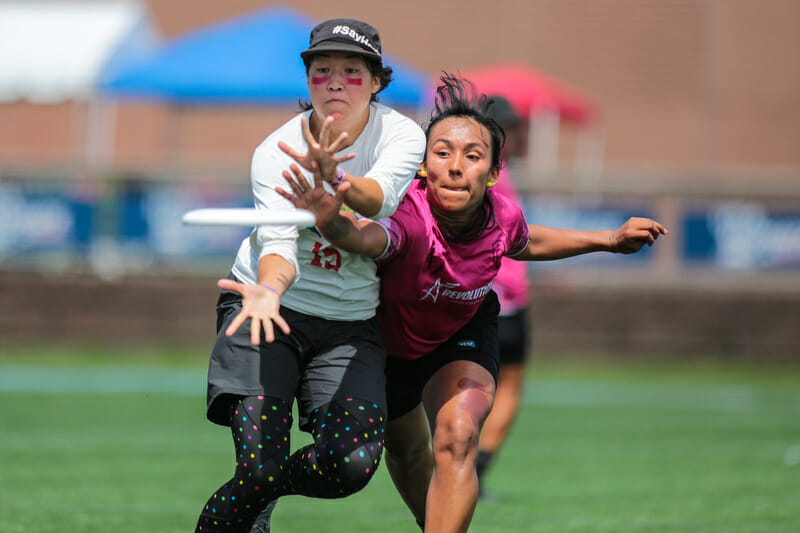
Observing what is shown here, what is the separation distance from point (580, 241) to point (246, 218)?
70.1 inches

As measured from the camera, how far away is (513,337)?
7.21m

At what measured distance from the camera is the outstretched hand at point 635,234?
15.5ft

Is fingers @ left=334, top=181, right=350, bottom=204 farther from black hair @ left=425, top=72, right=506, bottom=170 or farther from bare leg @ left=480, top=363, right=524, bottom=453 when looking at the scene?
bare leg @ left=480, top=363, right=524, bottom=453

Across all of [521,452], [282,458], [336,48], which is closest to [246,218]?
[336,48]

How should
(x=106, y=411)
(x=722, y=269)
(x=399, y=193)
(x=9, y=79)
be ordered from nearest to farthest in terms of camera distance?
(x=399, y=193), (x=106, y=411), (x=722, y=269), (x=9, y=79)

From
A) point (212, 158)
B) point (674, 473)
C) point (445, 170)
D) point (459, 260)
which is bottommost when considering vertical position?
point (674, 473)

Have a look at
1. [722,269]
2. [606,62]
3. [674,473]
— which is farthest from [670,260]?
[606,62]

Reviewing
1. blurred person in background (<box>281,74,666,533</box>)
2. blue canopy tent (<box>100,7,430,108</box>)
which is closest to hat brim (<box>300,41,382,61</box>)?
blurred person in background (<box>281,74,666,533</box>)

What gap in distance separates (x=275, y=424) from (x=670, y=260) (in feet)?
38.7

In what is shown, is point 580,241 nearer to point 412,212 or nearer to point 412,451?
point 412,212

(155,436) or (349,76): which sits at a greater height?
(349,76)

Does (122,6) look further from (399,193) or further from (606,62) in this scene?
(399,193)

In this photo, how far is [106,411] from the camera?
35.2ft

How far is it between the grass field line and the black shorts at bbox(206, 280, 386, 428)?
7.85m
